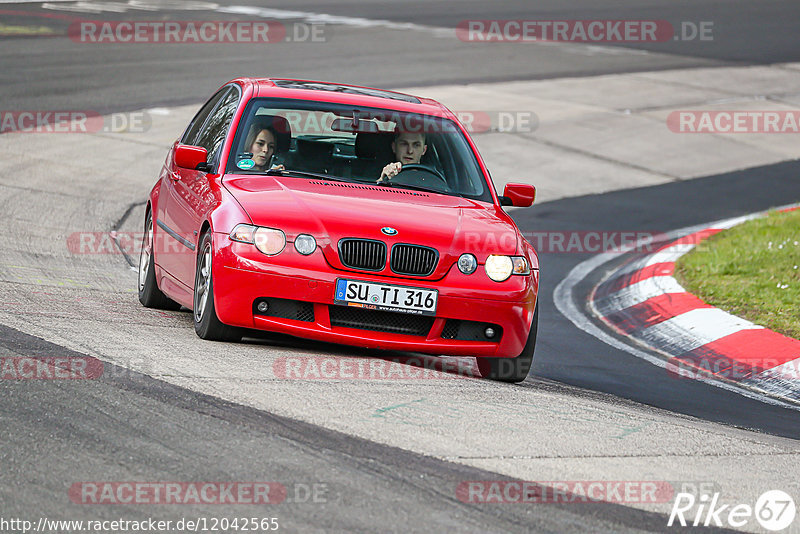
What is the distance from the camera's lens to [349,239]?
6.85 meters

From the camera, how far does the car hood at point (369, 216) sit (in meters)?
6.87

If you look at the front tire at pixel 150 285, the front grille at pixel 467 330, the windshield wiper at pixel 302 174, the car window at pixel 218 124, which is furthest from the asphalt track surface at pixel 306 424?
the car window at pixel 218 124

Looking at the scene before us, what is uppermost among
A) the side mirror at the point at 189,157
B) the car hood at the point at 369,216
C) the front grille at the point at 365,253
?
the side mirror at the point at 189,157

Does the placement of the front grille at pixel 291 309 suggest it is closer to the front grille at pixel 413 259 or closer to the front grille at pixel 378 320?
the front grille at pixel 378 320

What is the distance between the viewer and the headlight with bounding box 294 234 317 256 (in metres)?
6.79

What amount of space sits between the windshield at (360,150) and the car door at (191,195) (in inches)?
9.0

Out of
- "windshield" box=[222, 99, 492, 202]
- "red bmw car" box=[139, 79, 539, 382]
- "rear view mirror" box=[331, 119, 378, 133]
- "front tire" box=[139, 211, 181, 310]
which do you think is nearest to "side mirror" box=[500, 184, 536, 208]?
"red bmw car" box=[139, 79, 539, 382]

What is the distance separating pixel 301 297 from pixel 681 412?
2.27 meters

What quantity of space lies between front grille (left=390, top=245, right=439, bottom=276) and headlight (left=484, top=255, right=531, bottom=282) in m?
0.33

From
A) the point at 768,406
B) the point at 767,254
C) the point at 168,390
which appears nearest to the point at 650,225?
the point at 767,254

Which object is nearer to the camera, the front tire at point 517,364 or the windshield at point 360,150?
the front tire at point 517,364

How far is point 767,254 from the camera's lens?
11547 mm

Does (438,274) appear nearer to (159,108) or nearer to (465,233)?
(465,233)

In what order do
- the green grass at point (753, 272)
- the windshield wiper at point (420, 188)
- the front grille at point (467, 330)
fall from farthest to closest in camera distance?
the green grass at point (753, 272)
the windshield wiper at point (420, 188)
the front grille at point (467, 330)
